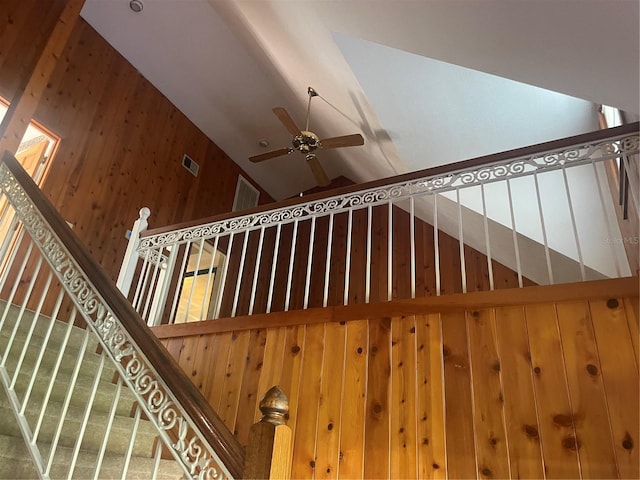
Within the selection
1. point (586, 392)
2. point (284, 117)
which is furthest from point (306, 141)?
point (586, 392)

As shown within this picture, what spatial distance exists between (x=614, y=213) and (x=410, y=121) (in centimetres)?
195

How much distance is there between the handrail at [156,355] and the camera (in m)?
1.32

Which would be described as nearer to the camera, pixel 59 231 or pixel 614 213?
pixel 59 231

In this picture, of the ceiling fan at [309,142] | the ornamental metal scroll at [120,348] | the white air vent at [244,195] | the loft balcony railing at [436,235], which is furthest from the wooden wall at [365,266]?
the ornamental metal scroll at [120,348]

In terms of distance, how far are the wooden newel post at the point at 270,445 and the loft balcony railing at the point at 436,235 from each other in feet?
3.83

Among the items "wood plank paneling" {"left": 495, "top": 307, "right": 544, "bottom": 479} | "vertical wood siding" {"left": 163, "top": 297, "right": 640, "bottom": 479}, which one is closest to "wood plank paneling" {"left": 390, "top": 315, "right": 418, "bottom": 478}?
"vertical wood siding" {"left": 163, "top": 297, "right": 640, "bottom": 479}

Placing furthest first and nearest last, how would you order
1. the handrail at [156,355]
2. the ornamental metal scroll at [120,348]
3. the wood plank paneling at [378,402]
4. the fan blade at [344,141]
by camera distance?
1. the fan blade at [344,141]
2. the wood plank paneling at [378,402]
3. the ornamental metal scroll at [120,348]
4. the handrail at [156,355]

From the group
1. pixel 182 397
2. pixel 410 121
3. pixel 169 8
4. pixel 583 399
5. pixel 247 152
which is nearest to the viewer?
pixel 182 397

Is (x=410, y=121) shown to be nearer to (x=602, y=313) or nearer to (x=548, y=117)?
(x=548, y=117)

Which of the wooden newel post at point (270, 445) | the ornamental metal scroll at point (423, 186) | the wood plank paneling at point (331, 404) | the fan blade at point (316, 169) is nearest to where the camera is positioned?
the wooden newel post at point (270, 445)

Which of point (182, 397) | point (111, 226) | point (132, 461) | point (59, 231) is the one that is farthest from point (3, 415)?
point (111, 226)

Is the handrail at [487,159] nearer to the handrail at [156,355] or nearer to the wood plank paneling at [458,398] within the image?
the wood plank paneling at [458,398]

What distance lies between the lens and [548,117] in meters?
3.95

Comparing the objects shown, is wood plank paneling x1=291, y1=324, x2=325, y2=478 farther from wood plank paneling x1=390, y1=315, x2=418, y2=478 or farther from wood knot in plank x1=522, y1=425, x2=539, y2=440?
wood knot in plank x1=522, y1=425, x2=539, y2=440
